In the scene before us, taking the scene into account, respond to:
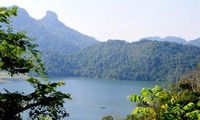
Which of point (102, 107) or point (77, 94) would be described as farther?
point (77, 94)

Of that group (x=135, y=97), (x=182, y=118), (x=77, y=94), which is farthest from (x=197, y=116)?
(x=77, y=94)

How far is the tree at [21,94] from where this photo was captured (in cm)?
644

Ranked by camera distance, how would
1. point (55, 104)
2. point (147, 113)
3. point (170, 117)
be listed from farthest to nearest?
point (55, 104), point (147, 113), point (170, 117)

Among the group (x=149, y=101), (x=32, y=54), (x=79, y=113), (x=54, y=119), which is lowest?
(x=79, y=113)

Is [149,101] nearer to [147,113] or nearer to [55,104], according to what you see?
[147,113]

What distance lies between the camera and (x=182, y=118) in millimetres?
5543

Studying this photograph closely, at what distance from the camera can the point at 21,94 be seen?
21.7ft

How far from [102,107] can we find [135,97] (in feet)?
325

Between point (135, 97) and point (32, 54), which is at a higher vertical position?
point (32, 54)

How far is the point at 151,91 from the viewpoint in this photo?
571cm

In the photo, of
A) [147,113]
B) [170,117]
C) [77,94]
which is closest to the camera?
[170,117]

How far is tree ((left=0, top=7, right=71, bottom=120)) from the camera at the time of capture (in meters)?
6.44

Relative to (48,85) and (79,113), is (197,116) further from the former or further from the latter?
(79,113)

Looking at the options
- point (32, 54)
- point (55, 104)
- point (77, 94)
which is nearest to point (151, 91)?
point (55, 104)
